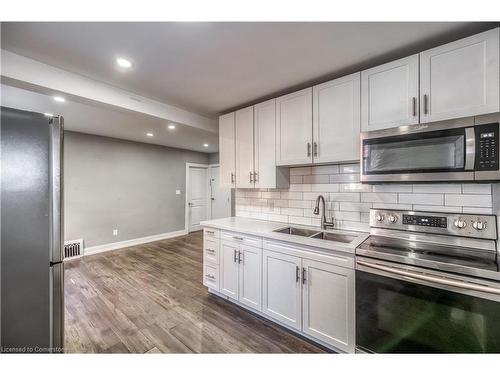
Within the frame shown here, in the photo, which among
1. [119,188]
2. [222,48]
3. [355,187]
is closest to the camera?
[222,48]

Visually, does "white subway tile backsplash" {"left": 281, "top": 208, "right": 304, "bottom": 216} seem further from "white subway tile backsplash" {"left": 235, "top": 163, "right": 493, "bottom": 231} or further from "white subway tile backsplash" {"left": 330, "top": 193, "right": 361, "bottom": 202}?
"white subway tile backsplash" {"left": 330, "top": 193, "right": 361, "bottom": 202}

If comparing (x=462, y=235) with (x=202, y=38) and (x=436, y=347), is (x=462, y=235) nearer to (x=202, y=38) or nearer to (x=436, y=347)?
(x=436, y=347)

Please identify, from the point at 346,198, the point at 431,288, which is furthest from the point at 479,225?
the point at 346,198

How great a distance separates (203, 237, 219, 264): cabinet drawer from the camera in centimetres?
250

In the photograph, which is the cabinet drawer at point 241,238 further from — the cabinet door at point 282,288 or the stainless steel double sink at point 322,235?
the stainless steel double sink at point 322,235

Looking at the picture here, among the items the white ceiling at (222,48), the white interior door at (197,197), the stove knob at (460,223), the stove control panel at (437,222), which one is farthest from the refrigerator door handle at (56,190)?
the white interior door at (197,197)

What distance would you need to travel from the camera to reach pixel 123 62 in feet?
5.76

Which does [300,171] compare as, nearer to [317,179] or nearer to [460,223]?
[317,179]

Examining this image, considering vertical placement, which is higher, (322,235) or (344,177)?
(344,177)

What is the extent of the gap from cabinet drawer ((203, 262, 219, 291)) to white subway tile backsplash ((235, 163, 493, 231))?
2.67 ft

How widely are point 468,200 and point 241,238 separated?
1.87 metres

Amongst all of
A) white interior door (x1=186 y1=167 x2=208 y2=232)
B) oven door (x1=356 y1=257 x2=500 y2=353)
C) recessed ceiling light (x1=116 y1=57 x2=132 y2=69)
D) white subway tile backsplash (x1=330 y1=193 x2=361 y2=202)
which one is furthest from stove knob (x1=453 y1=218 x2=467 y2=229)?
white interior door (x1=186 y1=167 x2=208 y2=232)

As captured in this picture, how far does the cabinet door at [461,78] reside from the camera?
4.28 ft

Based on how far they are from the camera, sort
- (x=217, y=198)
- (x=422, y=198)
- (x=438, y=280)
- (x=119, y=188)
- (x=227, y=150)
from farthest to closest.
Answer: (x=217, y=198) → (x=119, y=188) → (x=227, y=150) → (x=422, y=198) → (x=438, y=280)
